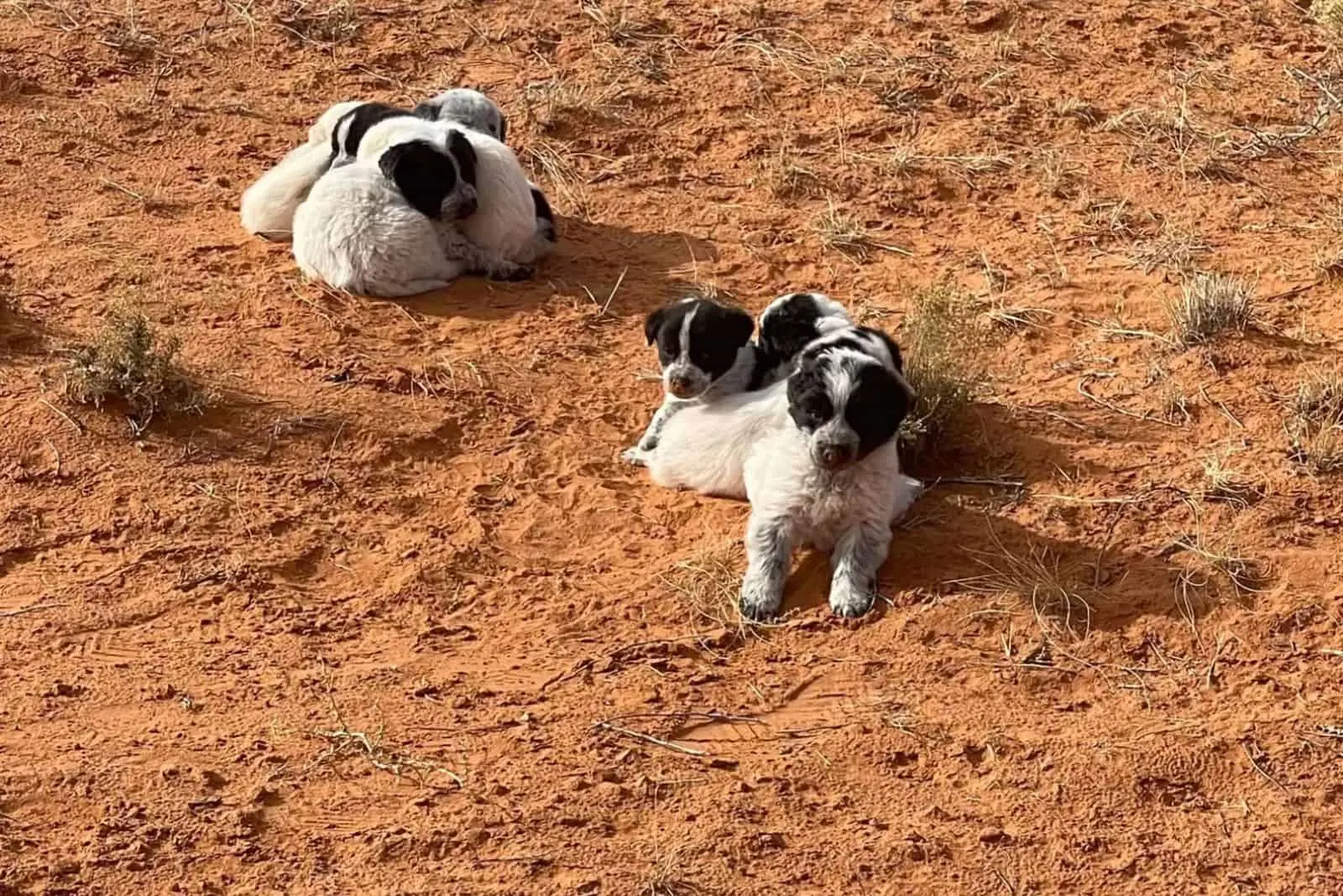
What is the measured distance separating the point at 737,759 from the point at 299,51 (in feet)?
24.9

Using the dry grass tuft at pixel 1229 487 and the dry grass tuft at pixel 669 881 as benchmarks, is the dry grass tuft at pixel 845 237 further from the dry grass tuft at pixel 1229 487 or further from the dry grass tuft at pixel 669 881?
the dry grass tuft at pixel 669 881

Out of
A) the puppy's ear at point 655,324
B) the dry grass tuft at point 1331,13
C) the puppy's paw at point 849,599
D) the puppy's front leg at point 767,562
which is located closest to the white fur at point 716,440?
the puppy's ear at point 655,324

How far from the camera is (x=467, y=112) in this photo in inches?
370

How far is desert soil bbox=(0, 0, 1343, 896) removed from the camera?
5246 millimetres

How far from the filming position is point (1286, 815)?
5.27 meters

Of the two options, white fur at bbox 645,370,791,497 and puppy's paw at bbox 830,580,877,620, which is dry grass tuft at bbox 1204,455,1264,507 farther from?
white fur at bbox 645,370,791,497

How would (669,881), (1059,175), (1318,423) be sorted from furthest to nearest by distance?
1. (1059,175)
2. (1318,423)
3. (669,881)

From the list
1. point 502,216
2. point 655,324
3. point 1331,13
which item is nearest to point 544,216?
point 502,216

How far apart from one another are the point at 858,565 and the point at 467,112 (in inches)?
171

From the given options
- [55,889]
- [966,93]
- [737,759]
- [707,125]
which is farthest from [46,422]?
[966,93]

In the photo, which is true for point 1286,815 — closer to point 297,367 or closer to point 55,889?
point 55,889

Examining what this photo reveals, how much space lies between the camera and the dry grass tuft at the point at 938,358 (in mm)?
7180

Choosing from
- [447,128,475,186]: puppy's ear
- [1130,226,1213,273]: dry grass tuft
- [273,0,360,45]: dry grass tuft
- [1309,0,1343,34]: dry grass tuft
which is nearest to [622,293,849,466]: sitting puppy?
[447,128,475,186]: puppy's ear

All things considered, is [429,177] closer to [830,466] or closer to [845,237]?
[845,237]
